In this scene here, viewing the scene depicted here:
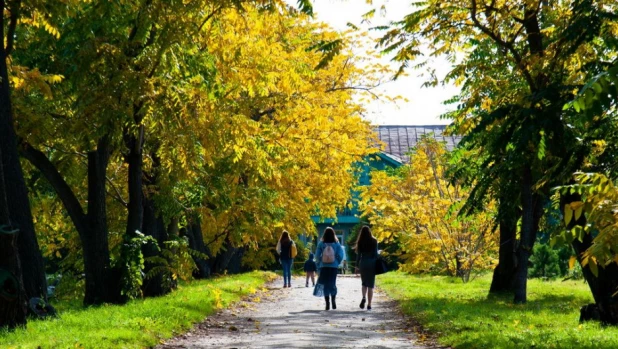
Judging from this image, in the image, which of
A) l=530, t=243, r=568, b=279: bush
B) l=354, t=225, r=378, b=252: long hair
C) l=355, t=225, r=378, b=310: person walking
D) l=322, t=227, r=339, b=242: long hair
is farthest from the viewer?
l=530, t=243, r=568, b=279: bush

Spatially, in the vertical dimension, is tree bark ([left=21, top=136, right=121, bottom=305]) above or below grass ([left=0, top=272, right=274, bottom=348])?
above

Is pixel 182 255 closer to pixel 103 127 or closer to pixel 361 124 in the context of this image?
pixel 103 127

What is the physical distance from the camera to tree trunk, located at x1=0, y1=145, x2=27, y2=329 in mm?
12227

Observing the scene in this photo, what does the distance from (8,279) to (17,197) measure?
1.80 meters

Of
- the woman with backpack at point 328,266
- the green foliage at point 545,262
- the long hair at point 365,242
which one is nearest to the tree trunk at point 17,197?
the woman with backpack at point 328,266

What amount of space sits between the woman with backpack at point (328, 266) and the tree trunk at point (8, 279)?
27.8 feet

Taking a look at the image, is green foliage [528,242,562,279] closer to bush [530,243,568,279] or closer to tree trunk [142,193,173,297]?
bush [530,243,568,279]

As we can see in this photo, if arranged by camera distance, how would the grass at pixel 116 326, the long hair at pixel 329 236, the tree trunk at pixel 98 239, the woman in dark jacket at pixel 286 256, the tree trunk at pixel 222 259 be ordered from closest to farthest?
1. the grass at pixel 116 326
2. the tree trunk at pixel 98 239
3. the long hair at pixel 329 236
4. the woman in dark jacket at pixel 286 256
5. the tree trunk at pixel 222 259

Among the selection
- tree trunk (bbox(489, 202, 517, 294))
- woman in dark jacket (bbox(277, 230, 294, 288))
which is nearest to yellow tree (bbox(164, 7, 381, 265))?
woman in dark jacket (bbox(277, 230, 294, 288))

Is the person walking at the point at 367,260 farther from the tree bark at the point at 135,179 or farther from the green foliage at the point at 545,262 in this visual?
the green foliage at the point at 545,262

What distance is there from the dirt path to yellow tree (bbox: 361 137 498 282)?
1224 centimetres

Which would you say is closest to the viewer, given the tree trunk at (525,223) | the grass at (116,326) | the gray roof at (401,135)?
the grass at (116,326)

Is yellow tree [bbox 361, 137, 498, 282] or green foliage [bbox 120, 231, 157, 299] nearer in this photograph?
green foliage [bbox 120, 231, 157, 299]

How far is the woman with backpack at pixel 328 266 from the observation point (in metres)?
19.9
